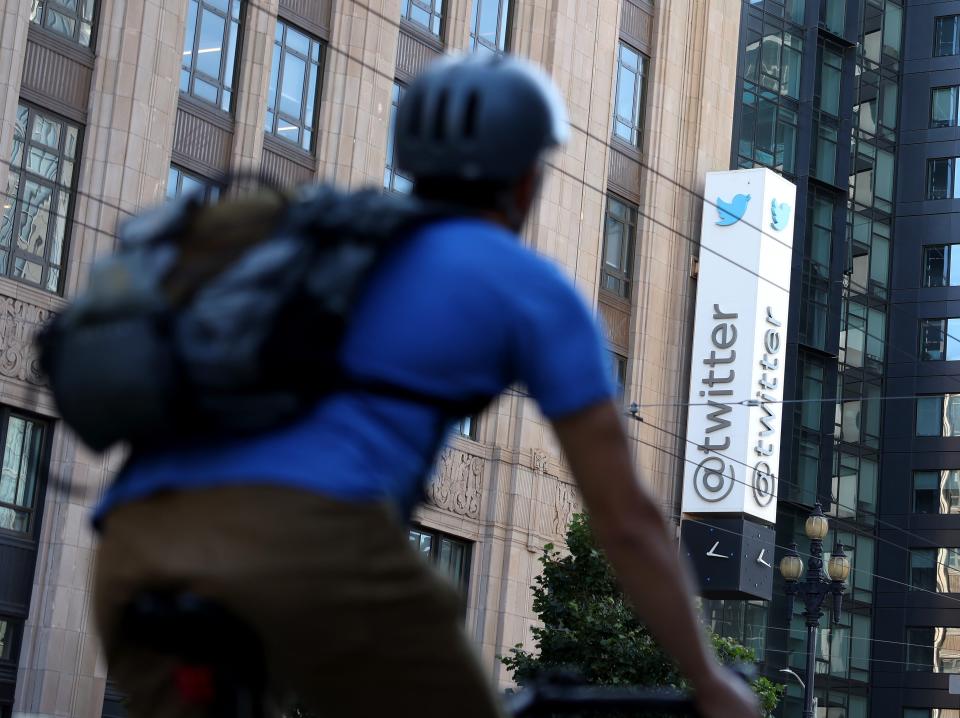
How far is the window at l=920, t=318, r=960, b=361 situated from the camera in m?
66.1

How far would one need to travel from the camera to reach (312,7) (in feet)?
109

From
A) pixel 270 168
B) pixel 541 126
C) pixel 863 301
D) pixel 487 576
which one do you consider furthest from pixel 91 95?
pixel 863 301

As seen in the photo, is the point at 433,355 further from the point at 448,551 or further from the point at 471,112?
the point at 448,551

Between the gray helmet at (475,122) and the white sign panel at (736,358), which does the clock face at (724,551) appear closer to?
the white sign panel at (736,358)

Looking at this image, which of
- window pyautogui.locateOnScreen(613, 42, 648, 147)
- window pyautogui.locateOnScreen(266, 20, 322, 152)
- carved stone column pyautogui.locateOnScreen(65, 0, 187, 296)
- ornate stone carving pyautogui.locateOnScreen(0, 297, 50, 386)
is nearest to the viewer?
ornate stone carving pyautogui.locateOnScreen(0, 297, 50, 386)

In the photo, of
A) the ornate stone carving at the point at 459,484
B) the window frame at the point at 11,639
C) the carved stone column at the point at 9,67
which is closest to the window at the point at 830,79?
the ornate stone carving at the point at 459,484

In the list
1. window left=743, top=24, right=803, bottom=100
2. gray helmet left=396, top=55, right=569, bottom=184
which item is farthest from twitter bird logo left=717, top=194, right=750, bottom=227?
gray helmet left=396, top=55, right=569, bottom=184

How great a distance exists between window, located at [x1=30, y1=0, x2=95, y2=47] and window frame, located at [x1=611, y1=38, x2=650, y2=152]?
45.7 ft

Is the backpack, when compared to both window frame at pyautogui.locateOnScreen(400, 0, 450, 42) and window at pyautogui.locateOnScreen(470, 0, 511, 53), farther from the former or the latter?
window at pyautogui.locateOnScreen(470, 0, 511, 53)

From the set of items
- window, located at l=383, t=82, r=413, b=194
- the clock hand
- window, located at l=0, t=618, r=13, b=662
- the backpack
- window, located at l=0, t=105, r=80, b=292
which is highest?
window, located at l=383, t=82, r=413, b=194

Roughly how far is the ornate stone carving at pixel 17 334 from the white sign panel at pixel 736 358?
59.6ft

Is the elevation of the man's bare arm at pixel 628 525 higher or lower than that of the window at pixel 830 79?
lower

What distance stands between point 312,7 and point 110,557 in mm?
31699

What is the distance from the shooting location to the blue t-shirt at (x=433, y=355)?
245 cm
